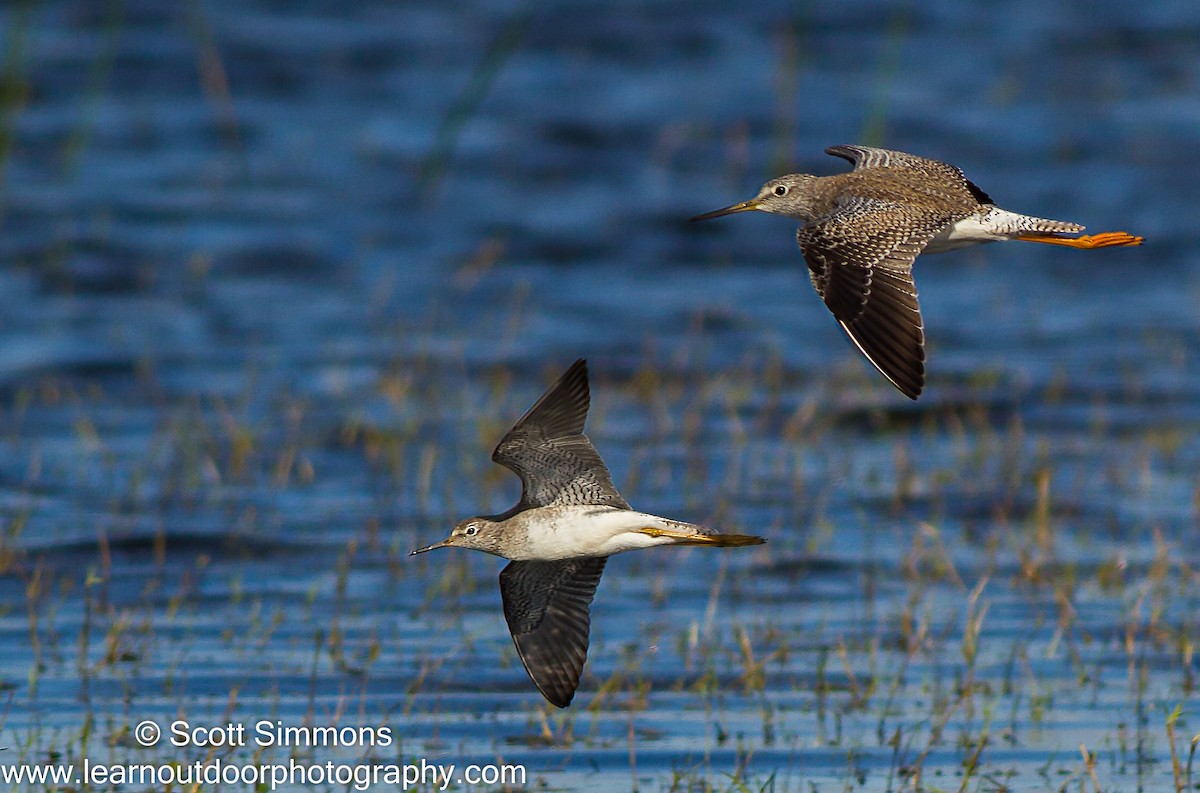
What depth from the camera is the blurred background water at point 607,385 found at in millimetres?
8461

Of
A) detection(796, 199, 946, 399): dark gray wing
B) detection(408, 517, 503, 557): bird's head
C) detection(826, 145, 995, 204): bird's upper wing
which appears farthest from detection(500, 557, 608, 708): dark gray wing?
detection(826, 145, 995, 204): bird's upper wing

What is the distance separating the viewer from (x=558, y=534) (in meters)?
6.83

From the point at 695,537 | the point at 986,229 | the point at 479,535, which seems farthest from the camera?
the point at 986,229

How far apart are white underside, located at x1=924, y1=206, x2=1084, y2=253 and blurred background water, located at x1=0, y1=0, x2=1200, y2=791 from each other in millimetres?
1913

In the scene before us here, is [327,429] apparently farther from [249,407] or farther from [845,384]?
[845,384]

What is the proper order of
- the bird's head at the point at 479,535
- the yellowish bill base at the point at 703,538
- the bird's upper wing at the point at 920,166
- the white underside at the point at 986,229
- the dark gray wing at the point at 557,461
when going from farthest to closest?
the bird's upper wing at the point at 920,166
the white underside at the point at 986,229
the bird's head at the point at 479,535
the dark gray wing at the point at 557,461
the yellowish bill base at the point at 703,538

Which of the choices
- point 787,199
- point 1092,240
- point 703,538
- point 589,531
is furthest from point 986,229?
point 589,531

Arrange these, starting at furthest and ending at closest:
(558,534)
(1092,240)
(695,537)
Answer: (1092,240) → (558,534) → (695,537)

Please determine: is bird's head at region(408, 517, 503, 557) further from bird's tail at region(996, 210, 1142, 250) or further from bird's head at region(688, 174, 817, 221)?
bird's tail at region(996, 210, 1142, 250)

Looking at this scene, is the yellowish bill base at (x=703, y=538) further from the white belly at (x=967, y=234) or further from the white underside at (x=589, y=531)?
the white belly at (x=967, y=234)

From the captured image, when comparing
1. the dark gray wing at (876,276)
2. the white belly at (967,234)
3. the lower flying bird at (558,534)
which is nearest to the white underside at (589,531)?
the lower flying bird at (558,534)

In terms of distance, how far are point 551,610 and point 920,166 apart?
2560mm

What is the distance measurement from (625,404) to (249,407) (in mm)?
2674

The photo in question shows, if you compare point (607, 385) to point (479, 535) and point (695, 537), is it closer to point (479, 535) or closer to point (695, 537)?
point (479, 535)
